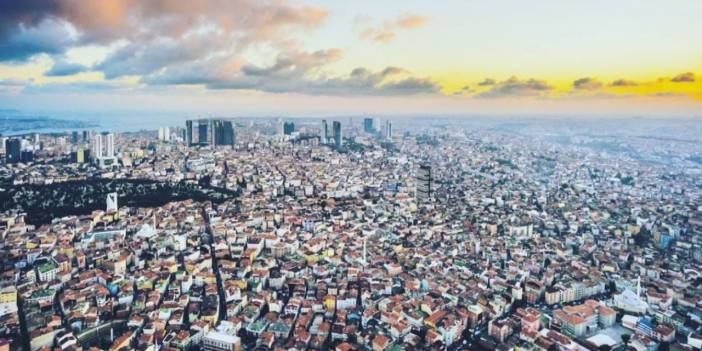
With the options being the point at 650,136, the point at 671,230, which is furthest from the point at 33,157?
the point at 650,136

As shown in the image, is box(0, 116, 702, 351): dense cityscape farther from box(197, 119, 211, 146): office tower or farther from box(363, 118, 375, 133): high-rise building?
box(363, 118, 375, 133): high-rise building

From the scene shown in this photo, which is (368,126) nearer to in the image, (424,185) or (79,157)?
(79,157)

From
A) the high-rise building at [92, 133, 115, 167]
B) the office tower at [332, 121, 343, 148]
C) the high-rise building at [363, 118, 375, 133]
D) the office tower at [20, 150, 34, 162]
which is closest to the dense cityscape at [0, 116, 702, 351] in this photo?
the office tower at [20, 150, 34, 162]

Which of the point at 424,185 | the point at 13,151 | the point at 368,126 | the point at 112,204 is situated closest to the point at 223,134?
the point at 13,151

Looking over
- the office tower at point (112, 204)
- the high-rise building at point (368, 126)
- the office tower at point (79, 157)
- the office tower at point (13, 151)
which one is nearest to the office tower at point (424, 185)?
the office tower at point (112, 204)

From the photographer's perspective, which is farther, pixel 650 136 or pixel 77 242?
pixel 650 136

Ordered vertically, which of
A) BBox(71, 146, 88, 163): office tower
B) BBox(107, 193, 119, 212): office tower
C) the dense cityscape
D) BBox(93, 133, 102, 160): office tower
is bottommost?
the dense cityscape

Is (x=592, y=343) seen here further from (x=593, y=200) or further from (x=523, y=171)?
(x=523, y=171)

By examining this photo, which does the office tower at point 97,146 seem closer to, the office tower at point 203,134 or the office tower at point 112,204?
the office tower at point 203,134
